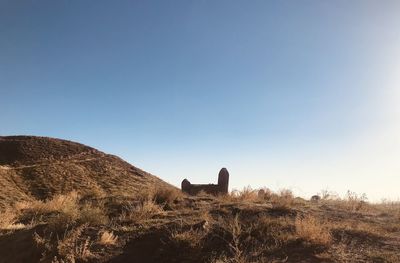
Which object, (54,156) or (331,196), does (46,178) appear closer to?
(54,156)

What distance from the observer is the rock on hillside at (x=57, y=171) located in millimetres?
23281

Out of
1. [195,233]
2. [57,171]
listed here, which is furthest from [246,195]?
[57,171]

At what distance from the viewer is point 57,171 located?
87.6ft

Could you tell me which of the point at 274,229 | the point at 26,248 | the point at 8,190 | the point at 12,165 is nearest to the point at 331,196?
the point at 274,229

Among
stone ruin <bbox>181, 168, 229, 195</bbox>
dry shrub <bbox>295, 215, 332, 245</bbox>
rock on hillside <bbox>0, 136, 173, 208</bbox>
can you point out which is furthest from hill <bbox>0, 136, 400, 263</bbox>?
rock on hillside <bbox>0, 136, 173, 208</bbox>

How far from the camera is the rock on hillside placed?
76.4ft

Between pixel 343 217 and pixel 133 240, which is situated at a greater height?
pixel 343 217

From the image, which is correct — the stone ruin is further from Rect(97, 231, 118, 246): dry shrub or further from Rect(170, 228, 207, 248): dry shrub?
Rect(170, 228, 207, 248): dry shrub

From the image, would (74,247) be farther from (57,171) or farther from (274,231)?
(57,171)

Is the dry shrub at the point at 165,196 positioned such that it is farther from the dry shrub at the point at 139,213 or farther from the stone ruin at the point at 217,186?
the stone ruin at the point at 217,186

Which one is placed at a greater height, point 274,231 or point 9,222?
point 274,231

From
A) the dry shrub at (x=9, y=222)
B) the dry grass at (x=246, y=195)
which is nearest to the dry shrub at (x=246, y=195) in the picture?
the dry grass at (x=246, y=195)

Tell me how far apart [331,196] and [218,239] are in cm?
1167

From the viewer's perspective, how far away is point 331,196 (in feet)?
61.3
